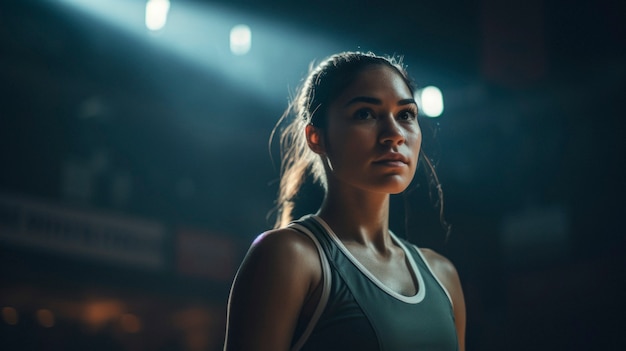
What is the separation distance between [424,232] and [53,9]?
4480mm

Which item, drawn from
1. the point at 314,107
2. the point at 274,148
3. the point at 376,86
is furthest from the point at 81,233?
the point at 376,86

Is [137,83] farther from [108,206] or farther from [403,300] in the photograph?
[403,300]

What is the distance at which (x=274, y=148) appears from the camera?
25.6ft

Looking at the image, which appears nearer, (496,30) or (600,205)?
(496,30)

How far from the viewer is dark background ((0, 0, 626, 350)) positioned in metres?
5.43

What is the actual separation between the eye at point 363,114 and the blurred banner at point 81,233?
5143mm

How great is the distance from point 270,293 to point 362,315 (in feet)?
0.53

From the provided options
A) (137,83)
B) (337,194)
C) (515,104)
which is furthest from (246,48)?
(337,194)

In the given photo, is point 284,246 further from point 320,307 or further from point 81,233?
point 81,233

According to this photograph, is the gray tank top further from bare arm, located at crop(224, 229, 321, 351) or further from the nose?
the nose

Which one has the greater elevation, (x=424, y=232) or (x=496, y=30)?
(x=496, y=30)

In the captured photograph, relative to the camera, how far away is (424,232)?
5.58m

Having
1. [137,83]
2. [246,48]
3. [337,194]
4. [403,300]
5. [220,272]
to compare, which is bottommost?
[220,272]

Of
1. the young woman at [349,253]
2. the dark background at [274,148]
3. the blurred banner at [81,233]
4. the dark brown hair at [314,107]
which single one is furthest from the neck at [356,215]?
the blurred banner at [81,233]
